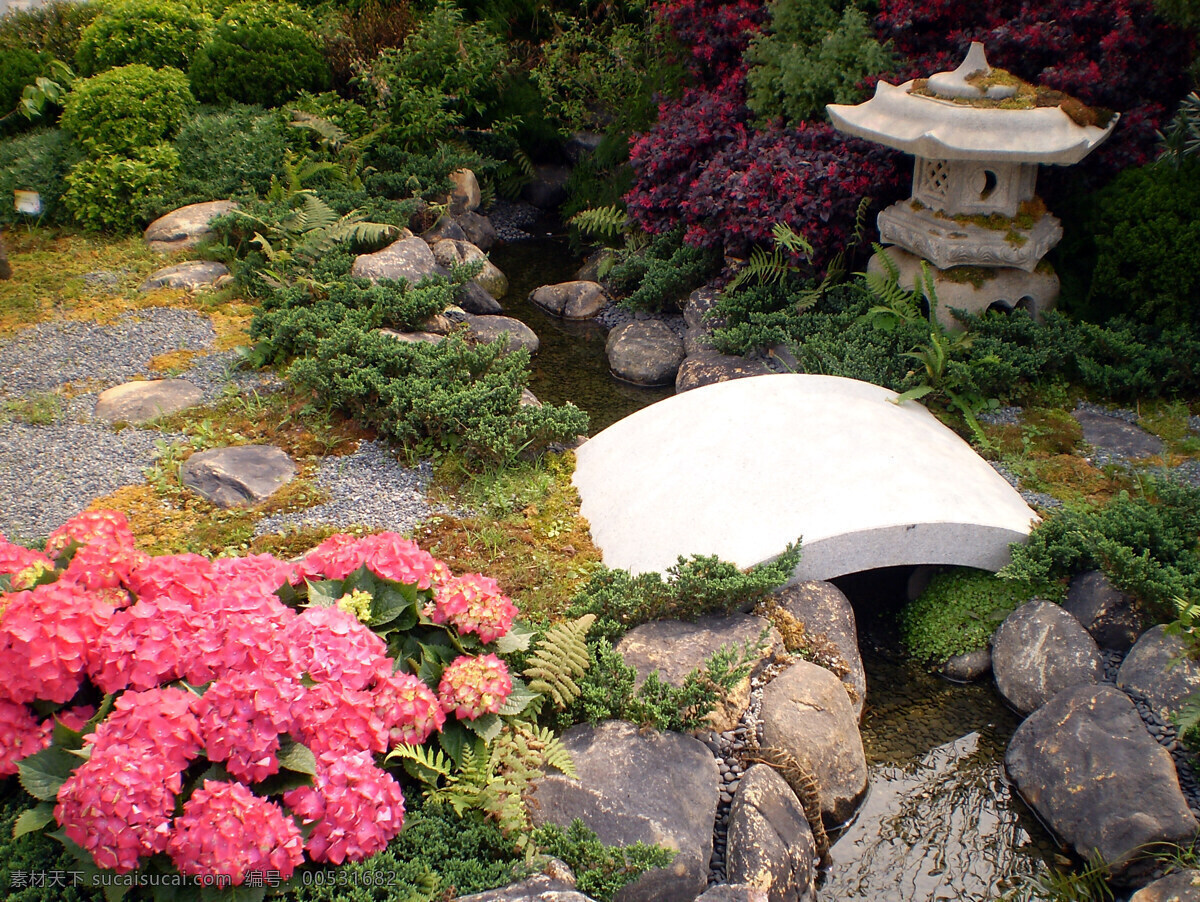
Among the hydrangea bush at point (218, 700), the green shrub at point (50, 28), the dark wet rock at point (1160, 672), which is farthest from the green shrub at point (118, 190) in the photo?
the dark wet rock at point (1160, 672)

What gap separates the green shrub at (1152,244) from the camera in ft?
20.2

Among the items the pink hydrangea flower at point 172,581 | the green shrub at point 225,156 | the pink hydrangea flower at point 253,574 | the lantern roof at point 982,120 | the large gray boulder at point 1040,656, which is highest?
the lantern roof at point 982,120

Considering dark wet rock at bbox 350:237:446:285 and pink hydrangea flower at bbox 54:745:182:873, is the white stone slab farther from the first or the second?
dark wet rock at bbox 350:237:446:285

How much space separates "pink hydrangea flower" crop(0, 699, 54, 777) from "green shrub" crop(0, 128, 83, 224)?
793 centimetres

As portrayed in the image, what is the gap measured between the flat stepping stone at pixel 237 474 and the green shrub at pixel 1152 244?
5843 mm

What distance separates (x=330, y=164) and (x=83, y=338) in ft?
10.7

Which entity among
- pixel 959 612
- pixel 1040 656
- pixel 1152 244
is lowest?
pixel 959 612

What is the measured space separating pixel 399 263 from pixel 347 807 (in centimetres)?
602

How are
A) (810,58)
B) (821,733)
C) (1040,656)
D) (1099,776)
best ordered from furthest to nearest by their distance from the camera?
(810,58) → (1040,656) → (821,733) → (1099,776)

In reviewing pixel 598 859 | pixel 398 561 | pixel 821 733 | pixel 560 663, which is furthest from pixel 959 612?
pixel 398 561

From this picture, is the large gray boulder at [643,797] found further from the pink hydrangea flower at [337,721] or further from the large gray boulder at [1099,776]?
the large gray boulder at [1099,776]

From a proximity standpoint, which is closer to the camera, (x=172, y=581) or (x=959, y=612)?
(x=172, y=581)

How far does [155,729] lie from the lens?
2.68m

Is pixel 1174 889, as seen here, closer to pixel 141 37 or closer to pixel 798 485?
pixel 798 485
